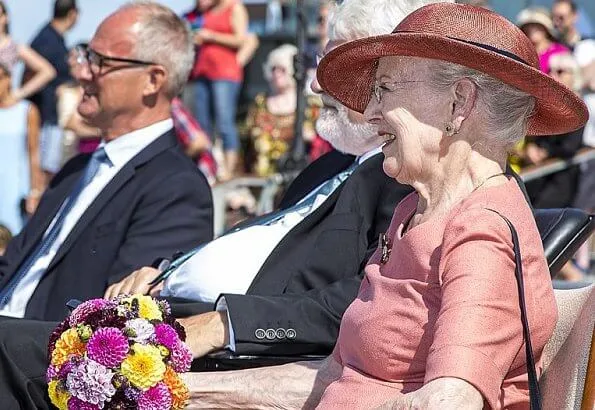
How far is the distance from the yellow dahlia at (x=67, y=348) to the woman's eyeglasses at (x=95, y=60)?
2256 millimetres

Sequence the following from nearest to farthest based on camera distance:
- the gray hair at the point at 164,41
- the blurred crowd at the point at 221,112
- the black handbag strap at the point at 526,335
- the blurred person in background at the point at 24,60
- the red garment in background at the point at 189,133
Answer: the black handbag strap at the point at 526,335, the gray hair at the point at 164,41, the blurred crowd at the point at 221,112, the red garment in background at the point at 189,133, the blurred person in background at the point at 24,60

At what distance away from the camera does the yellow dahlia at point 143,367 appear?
9.94 ft

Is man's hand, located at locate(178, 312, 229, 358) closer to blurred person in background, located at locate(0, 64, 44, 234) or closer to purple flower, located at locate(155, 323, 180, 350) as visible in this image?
purple flower, located at locate(155, 323, 180, 350)

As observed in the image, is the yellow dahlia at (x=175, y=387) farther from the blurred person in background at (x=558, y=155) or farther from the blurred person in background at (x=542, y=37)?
the blurred person in background at (x=542, y=37)

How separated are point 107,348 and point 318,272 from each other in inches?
34.4

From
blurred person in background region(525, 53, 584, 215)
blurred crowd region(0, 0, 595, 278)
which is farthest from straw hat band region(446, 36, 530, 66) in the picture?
blurred person in background region(525, 53, 584, 215)

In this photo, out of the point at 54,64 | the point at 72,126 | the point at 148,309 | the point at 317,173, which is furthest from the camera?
the point at 54,64

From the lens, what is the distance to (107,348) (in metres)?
3.04

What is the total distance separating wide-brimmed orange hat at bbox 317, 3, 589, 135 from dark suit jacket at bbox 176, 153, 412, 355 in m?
0.78

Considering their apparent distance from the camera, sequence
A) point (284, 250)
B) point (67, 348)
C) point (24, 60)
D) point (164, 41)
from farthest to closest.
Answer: point (24, 60), point (164, 41), point (284, 250), point (67, 348)

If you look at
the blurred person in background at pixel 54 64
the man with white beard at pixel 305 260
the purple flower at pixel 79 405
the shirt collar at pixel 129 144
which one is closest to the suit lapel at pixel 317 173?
the man with white beard at pixel 305 260

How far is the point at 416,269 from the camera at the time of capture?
9.04 ft

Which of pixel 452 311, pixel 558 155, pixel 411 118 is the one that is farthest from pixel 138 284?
pixel 558 155

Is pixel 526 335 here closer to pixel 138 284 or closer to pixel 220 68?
pixel 138 284
